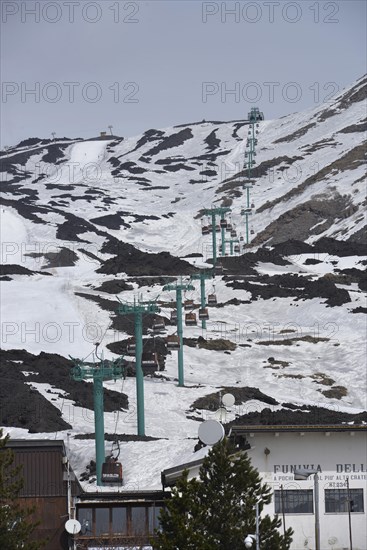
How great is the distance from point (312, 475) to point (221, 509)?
550 cm

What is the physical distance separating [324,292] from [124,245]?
46.0m

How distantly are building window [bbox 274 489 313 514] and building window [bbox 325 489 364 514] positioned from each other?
16.9 inches

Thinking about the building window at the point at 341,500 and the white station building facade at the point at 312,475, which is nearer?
the white station building facade at the point at 312,475

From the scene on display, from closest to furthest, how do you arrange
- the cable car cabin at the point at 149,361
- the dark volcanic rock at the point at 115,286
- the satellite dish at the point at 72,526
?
the satellite dish at the point at 72,526 → the cable car cabin at the point at 149,361 → the dark volcanic rock at the point at 115,286

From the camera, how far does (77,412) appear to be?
68.4 meters

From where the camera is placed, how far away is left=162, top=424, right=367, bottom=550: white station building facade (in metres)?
31.2

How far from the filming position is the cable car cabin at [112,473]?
42.2 meters

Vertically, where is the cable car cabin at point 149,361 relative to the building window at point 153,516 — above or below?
above

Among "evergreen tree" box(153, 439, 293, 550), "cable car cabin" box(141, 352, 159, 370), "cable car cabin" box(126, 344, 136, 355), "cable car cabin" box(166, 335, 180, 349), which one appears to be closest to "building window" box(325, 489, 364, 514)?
"evergreen tree" box(153, 439, 293, 550)

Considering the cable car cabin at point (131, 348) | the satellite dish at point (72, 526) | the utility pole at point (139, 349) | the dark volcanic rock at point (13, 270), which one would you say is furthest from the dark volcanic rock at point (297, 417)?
the dark volcanic rock at point (13, 270)

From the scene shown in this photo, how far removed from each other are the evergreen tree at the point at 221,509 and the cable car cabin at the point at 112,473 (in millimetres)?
15750

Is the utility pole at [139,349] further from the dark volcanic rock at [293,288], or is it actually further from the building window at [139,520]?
the dark volcanic rock at [293,288]

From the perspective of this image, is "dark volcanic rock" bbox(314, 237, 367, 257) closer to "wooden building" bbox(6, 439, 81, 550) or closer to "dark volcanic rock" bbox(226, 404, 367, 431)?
"dark volcanic rock" bbox(226, 404, 367, 431)

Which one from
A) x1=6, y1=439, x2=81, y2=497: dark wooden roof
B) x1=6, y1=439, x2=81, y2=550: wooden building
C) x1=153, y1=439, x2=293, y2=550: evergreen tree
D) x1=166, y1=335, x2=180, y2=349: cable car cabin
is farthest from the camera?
x1=166, y1=335, x2=180, y2=349: cable car cabin
